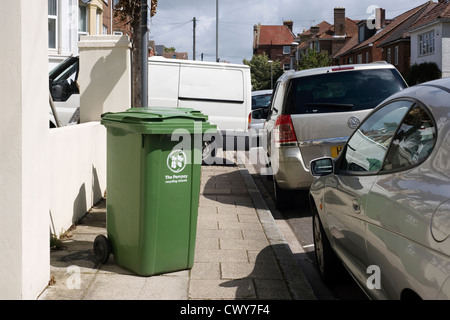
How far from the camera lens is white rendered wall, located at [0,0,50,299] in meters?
3.86

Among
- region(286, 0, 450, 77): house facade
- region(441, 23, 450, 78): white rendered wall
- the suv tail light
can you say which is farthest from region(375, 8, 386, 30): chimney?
the suv tail light

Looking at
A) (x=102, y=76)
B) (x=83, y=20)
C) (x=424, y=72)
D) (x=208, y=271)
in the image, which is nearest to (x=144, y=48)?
(x=102, y=76)

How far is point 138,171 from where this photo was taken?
15.8 ft

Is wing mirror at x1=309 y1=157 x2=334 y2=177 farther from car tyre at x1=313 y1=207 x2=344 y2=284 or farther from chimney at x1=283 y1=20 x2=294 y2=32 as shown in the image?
chimney at x1=283 y1=20 x2=294 y2=32

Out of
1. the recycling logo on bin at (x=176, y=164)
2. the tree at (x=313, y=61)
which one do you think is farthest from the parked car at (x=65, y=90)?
the tree at (x=313, y=61)

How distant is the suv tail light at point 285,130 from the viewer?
8021 millimetres

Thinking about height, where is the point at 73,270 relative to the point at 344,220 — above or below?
below

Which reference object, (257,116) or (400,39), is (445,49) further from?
(257,116)

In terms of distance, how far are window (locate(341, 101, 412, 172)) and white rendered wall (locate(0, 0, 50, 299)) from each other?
2.29 metres

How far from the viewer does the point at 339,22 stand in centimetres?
8181

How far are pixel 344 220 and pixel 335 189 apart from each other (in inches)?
15.3
